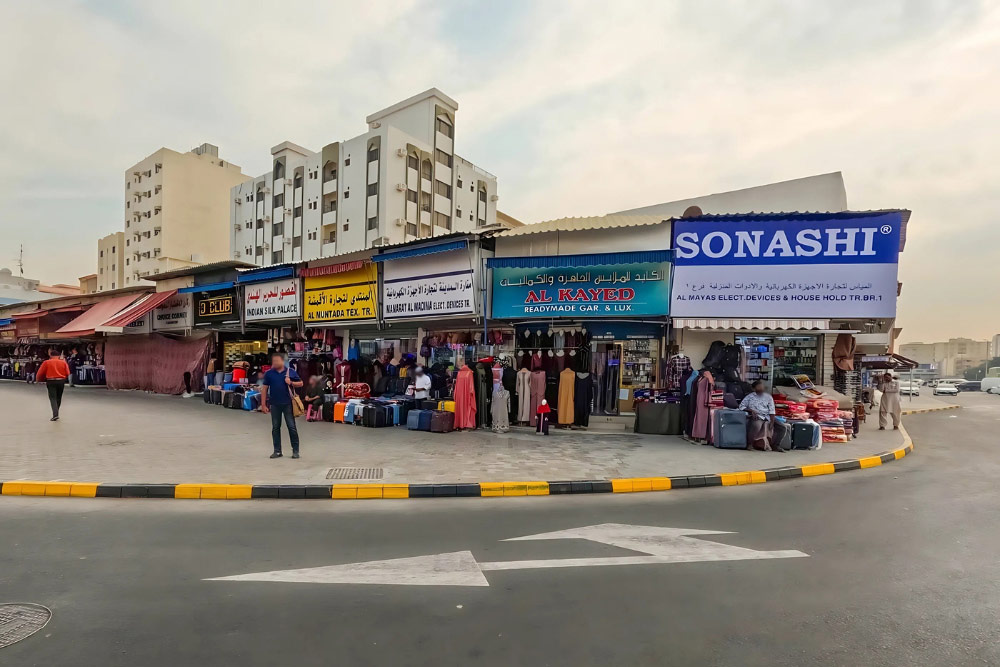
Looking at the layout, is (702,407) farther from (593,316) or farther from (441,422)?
(441,422)

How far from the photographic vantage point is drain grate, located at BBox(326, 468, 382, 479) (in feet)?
24.1

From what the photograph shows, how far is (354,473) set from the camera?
760 centimetres

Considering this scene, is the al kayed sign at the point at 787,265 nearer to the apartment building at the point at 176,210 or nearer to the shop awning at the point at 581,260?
the shop awning at the point at 581,260

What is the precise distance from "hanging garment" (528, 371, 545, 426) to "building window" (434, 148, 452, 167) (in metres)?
40.2

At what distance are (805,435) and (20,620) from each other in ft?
39.1

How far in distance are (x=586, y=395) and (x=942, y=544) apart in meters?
7.33

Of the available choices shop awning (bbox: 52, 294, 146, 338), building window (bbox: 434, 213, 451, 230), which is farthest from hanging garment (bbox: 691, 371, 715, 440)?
building window (bbox: 434, 213, 451, 230)

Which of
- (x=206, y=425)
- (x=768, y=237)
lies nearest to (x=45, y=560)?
(x=206, y=425)

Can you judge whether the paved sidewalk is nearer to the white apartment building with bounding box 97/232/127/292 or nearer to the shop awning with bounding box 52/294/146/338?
the shop awning with bounding box 52/294/146/338

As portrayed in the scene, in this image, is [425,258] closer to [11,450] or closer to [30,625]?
[11,450]

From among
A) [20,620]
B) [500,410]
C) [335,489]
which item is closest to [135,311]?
[500,410]

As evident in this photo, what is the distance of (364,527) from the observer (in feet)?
18.0

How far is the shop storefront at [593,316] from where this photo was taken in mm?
11445

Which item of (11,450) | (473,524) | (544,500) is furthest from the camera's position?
(11,450)
